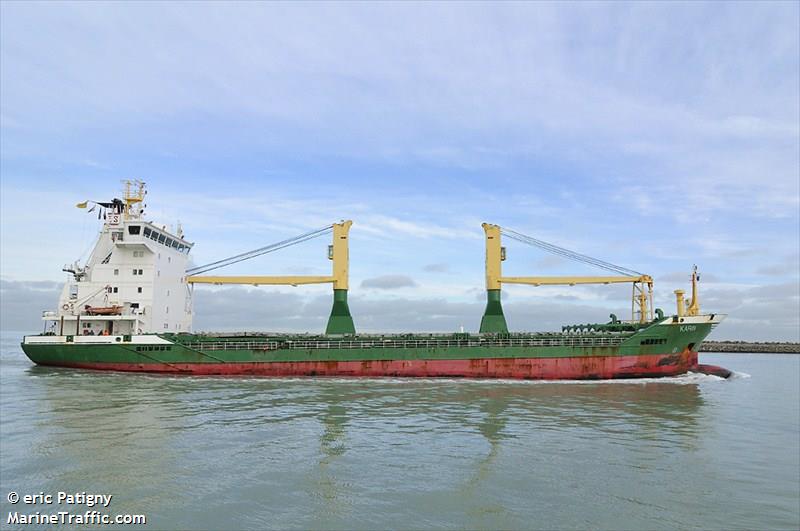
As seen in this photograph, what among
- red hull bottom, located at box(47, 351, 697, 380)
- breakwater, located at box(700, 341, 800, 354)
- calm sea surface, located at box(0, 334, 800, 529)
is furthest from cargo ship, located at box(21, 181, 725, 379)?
breakwater, located at box(700, 341, 800, 354)

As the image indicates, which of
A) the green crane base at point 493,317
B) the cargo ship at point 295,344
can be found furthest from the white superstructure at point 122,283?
the green crane base at point 493,317

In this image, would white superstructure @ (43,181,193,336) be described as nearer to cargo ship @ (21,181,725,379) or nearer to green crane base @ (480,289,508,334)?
cargo ship @ (21,181,725,379)

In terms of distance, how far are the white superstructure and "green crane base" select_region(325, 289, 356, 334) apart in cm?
1051

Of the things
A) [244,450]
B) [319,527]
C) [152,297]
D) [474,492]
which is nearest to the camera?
[319,527]

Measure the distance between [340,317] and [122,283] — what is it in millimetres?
13265

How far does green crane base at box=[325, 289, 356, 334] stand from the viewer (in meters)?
30.6

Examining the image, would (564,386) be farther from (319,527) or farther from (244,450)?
(319,527)

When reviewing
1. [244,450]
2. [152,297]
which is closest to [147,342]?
[152,297]

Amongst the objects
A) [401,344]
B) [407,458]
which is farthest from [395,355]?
[407,458]

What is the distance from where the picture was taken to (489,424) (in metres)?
15.5

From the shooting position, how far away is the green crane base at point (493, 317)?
102 feet

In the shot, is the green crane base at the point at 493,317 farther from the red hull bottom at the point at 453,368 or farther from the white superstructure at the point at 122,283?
the white superstructure at the point at 122,283

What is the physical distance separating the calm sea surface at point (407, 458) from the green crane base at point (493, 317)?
32.6 ft

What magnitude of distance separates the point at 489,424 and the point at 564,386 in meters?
11.1
